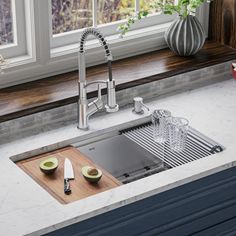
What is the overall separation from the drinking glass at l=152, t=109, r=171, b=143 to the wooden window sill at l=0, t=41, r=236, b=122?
0.24 metres

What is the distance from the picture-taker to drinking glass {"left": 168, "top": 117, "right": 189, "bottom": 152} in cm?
331

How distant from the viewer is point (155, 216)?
3.04 meters

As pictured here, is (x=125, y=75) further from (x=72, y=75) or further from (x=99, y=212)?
(x=99, y=212)

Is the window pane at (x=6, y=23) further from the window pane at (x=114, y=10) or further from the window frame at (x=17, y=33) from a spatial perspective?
the window pane at (x=114, y=10)

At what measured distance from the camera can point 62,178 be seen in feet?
10.1

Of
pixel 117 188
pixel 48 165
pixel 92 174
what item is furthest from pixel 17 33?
pixel 117 188

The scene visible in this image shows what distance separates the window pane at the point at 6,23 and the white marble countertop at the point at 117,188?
486mm

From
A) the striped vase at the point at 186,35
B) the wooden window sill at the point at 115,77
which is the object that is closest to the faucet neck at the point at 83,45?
the wooden window sill at the point at 115,77

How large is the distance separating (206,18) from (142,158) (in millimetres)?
1021

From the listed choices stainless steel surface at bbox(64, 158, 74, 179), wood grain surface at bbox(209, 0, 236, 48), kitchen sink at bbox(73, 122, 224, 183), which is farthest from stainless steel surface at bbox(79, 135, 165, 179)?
wood grain surface at bbox(209, 0, 236, 48)

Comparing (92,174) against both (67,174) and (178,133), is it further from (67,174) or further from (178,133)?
(178,133)

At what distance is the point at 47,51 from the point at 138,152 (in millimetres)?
622

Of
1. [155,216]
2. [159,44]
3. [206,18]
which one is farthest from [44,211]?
[206,18]

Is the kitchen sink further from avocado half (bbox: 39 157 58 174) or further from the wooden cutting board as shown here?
avocado half (bbox: 39 157 58 174)
